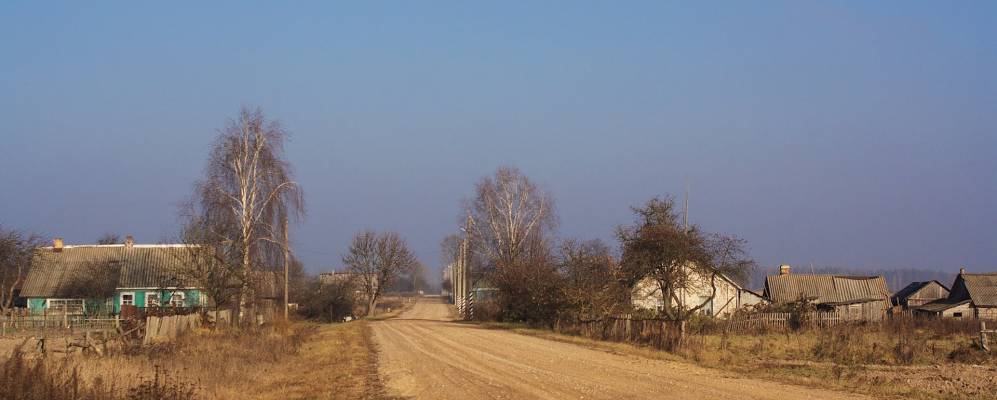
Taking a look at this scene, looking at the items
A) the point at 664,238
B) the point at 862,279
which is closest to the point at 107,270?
the point at 664,238

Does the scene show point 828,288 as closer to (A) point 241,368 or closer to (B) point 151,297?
(B) point 151,297

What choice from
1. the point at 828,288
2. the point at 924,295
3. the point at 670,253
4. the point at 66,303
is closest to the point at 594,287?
the point at 670,253

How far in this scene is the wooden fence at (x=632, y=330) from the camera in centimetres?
2669

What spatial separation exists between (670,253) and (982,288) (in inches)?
1569

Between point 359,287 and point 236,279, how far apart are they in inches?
1308

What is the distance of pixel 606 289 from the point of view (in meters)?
36.4

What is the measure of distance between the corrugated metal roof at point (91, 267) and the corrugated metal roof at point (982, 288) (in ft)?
175

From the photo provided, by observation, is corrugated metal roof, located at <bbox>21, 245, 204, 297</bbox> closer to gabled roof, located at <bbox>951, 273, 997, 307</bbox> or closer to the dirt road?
the dirt road

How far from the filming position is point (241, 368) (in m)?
20.1

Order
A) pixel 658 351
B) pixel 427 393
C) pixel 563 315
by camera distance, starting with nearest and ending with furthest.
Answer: pixel 427 393 < pixel 658 351 < pixel 563 315

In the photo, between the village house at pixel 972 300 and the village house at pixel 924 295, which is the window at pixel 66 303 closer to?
the village house at pixel 972 300

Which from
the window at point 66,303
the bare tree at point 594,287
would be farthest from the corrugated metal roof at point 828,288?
the window at point 66,303

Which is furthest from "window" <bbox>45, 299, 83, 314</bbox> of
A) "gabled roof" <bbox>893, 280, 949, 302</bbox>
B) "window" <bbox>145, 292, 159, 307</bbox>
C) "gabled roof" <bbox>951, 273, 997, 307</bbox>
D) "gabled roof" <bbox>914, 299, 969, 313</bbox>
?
"gabled roof" <bbox>893, 280, 949, 302</bbox>

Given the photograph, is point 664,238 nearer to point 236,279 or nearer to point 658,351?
point 658,351
